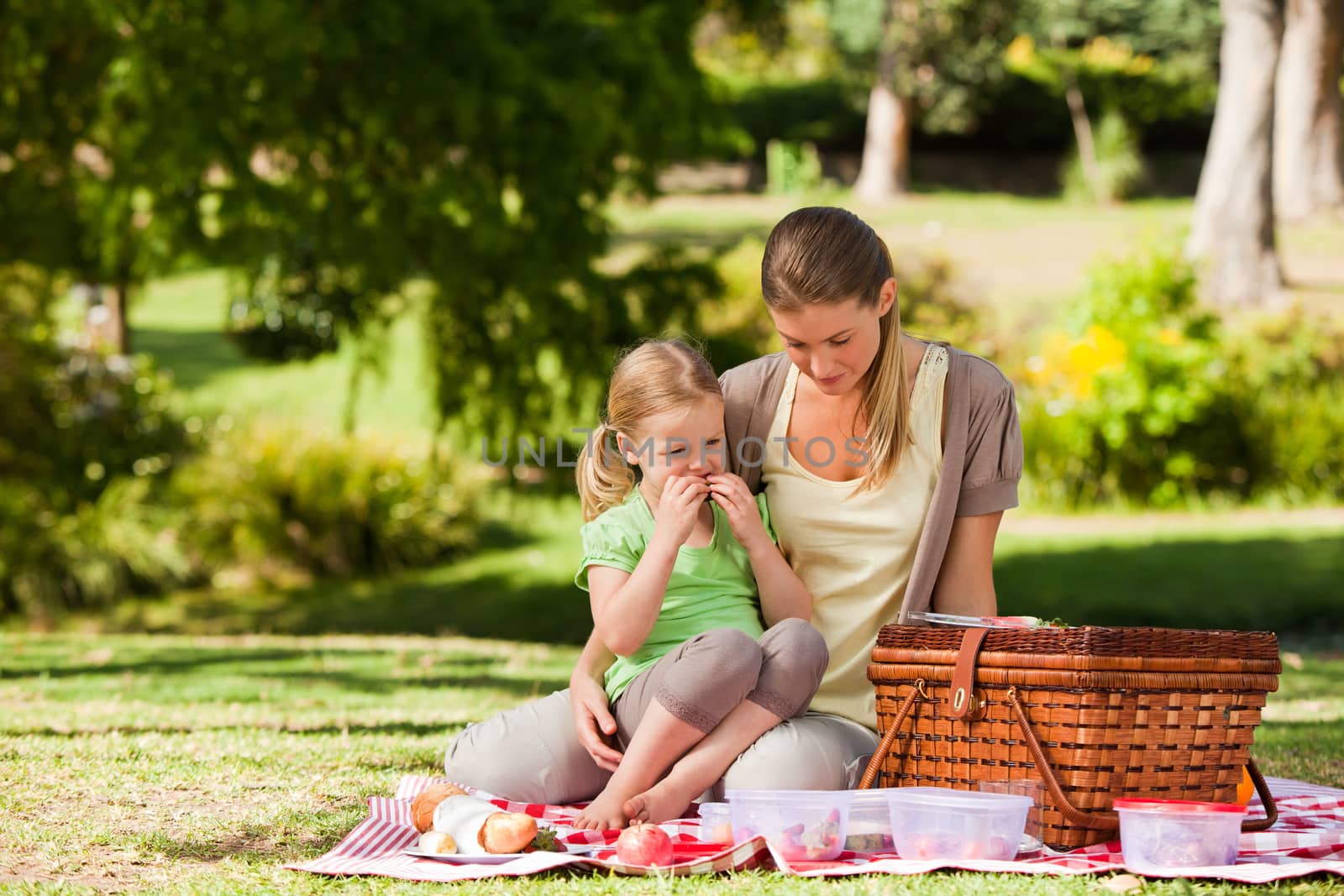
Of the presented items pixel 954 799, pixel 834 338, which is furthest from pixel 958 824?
pixel 834 338

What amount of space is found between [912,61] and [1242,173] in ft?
30.1

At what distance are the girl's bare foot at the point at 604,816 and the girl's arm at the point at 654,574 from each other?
0.33 metres

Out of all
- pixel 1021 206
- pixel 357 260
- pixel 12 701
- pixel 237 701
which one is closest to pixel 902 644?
pixel 237 701

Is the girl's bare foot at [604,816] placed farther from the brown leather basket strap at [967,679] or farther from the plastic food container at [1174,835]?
the plastic food container at [1174,835]

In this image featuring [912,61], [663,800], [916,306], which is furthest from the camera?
[912,61]

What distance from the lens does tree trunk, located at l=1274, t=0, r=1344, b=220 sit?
17.3 meters

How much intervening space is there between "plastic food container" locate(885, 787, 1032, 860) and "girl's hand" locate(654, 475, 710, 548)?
2.29 ft

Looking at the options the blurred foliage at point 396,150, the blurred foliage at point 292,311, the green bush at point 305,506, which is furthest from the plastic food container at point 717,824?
the green bush at point 305,506

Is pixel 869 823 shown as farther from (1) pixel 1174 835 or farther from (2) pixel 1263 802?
(2) pixel 1263 802

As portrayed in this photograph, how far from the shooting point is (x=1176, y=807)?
8.64 ft

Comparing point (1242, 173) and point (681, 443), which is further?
point (1242, 173)

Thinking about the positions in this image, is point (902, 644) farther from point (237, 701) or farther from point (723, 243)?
point (723, 243)

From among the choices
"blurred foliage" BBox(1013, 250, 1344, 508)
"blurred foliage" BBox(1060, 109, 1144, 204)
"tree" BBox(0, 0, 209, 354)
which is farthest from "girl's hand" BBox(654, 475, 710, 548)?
"blurred foliage" BBox(1060, 109, 1144, 204)

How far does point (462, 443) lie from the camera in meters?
8.73
